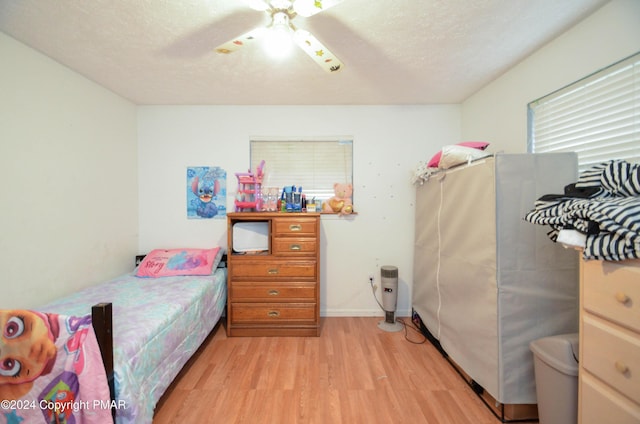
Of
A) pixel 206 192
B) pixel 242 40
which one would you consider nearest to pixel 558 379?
pixel 242 40

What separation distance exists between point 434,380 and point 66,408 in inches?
81.8

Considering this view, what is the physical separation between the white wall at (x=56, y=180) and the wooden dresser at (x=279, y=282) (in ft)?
4.05

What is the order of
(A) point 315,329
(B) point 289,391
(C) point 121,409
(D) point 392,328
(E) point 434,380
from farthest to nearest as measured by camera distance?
(D) point 392,328 < (A) point 315,329 < (E) point 434,380 < (B) point 289,391 < (C) point 121,409

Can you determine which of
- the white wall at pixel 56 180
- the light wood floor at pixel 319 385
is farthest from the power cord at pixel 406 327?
the white wall at pixel 56 180

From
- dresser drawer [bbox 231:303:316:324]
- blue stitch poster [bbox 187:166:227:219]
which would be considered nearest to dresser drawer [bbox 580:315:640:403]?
dresser drawer [bbox 231:303:316:324]

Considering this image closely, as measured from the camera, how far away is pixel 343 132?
262 centimetres

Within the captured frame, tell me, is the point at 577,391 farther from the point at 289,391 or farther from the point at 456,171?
the point at 289,391

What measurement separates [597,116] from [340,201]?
192 centimetres

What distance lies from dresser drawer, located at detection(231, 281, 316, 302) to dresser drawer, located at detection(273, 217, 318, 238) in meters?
0.49

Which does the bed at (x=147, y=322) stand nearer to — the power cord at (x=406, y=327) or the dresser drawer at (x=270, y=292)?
the dresser drawer at (x=270, y=292)

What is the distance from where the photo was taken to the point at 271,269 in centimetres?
221

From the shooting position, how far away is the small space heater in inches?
93.5

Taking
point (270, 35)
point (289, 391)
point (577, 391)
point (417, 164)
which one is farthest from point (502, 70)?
point (289, 391)

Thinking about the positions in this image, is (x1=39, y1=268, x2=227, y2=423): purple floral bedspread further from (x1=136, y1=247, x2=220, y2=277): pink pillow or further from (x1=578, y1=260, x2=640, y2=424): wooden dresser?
(x1=578, y1=260, x2=640, y2=424): wooden dresser
